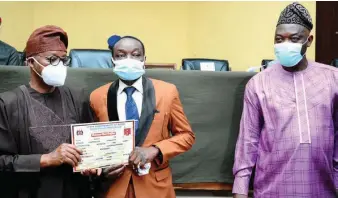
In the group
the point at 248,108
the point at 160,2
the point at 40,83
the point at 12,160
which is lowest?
the point at 12,160

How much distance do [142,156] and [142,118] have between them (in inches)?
7.7

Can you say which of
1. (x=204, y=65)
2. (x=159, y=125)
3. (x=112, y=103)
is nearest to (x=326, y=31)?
(x=204, y=65)

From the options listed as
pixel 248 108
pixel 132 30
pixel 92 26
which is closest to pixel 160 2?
pixel 132 30

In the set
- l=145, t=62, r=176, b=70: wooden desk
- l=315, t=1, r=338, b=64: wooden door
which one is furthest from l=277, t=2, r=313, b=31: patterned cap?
l=145, t=62, r=176, b=70: wooden desk

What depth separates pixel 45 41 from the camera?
1721 mm

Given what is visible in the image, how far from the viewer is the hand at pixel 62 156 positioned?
152cm

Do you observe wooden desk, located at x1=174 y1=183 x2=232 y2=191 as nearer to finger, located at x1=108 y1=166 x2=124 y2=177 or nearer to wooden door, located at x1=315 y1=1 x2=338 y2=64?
finger, located at x1=108 y1=166 x2=124 y2=177

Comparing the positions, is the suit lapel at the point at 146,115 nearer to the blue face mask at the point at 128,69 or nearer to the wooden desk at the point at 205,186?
the blue face mask at the point at 128,69

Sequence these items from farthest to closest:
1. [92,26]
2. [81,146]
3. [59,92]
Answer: [92,26] < [59,92] < [81,146]

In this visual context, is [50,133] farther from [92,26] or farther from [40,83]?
[92,26]

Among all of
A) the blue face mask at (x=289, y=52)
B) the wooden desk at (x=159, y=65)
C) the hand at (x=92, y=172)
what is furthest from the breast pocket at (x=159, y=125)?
Result: the wooden desk at (x=159, y=65)

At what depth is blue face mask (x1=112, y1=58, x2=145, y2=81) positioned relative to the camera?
70.6 inches

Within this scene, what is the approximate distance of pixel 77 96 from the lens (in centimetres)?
181

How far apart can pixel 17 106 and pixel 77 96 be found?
29 centimetres
